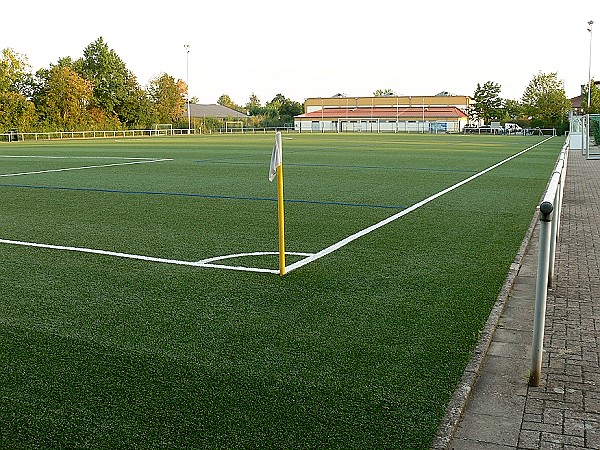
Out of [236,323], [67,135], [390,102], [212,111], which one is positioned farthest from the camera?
[212,111]

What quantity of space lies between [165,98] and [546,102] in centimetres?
5049

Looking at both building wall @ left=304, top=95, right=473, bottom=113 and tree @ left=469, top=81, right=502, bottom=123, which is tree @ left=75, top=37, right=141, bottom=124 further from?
tree @ left=469, top=81, right=502, bottom=123

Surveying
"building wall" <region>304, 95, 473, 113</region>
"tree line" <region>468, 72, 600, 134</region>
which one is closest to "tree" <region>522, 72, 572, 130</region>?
"tree line" <region>468, 72, 600, 134</region>

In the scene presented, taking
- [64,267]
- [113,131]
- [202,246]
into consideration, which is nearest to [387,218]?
[202,246]

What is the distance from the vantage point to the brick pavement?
3340 millimetres

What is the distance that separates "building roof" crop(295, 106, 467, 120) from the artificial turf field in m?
89.7

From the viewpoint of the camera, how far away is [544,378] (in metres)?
4.07

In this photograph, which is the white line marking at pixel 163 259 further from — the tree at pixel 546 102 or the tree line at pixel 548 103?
the tree at pixel 546 102

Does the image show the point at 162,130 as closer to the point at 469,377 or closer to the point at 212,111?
the point at 212,111

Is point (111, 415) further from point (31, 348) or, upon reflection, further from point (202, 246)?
point (202, 246)

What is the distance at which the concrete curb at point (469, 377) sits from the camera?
3242 millimetres

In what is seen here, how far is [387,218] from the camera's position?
32.9 ft

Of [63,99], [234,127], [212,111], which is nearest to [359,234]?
[63,99]

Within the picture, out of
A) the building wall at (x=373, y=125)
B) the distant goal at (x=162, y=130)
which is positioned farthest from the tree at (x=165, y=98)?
the building wall at (x=373, y=125)
